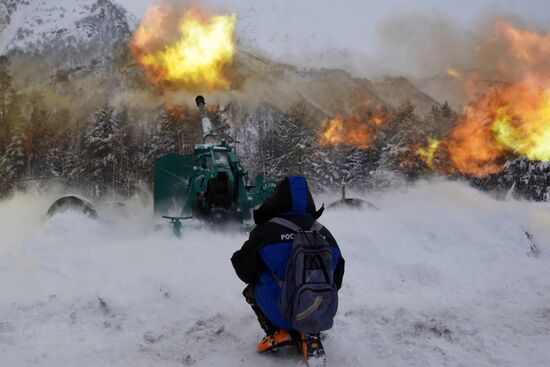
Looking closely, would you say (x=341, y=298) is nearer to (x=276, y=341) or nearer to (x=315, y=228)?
(x=276, y=341)

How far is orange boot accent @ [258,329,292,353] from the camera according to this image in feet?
15.0

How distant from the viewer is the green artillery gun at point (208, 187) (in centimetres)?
1192

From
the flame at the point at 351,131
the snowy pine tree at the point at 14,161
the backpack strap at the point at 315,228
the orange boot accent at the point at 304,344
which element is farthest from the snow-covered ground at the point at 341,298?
the flame at the point at 351,131

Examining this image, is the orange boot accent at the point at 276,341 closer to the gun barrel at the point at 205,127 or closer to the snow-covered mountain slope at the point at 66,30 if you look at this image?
the gun barrel at the point at 205,127

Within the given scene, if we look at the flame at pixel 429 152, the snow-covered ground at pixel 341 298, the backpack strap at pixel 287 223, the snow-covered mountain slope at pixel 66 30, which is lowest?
the snow-covered ground at pixel 341 298

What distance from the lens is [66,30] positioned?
69562mm

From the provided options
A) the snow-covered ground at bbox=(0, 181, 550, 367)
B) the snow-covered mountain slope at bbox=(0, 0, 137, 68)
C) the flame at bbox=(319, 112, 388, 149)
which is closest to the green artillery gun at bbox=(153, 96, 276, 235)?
the snow-covered ground at bbox=(0, 181, 550, 367)

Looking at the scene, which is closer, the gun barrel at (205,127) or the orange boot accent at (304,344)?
the orange boot accent at (304,344)

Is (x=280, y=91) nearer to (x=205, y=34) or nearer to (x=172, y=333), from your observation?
(x=205, y=34)

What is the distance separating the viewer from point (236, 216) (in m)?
12.1

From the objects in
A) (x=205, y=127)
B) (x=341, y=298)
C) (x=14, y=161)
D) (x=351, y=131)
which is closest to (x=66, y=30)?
(x=14, y=161)

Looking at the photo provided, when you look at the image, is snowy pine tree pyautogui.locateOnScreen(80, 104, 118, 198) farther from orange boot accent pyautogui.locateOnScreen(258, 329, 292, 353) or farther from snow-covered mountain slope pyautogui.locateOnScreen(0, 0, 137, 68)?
orange boot accent pyautogui.locateOnScreen(258, 329, 292, 353)

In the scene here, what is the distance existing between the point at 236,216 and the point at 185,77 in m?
17.7

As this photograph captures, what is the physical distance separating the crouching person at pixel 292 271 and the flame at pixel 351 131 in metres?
38.5
